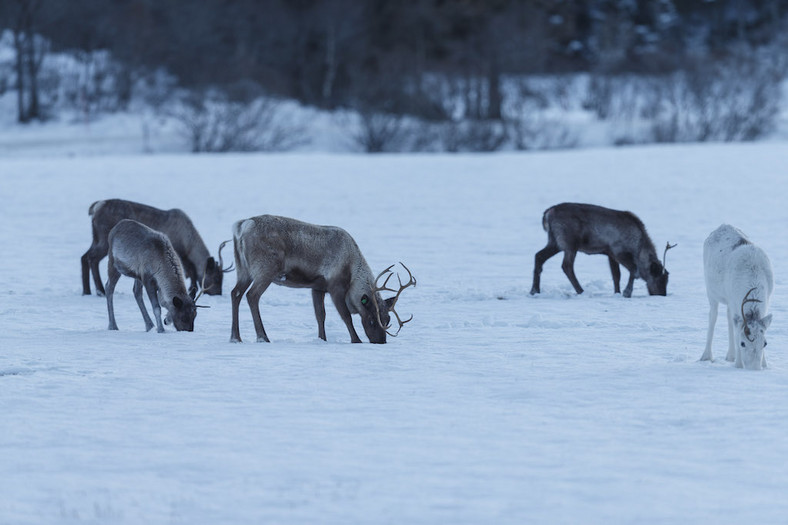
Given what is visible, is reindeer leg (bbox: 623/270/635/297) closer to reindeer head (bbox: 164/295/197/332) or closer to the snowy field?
the snowy field

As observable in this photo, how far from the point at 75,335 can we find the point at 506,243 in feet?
39.0

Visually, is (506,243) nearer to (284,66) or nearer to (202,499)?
(202,499)

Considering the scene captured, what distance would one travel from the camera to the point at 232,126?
42.2 meters

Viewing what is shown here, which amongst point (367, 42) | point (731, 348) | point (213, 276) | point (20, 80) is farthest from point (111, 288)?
point (367, 42)

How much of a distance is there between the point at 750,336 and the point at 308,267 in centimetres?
430

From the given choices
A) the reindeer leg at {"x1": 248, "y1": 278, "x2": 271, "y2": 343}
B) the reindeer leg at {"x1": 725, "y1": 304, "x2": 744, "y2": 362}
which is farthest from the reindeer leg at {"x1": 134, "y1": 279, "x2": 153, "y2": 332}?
the reindeer leg at {"x1": 725, "y1": 304, "x2": 744, "y2": 362}

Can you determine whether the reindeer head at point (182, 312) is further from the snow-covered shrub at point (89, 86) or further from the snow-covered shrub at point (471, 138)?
the snow-covered shrub at point (89, 86)

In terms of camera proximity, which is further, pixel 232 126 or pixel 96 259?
pixel 232 126

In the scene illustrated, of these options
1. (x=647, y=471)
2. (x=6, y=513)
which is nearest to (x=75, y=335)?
(x=6, y=513)

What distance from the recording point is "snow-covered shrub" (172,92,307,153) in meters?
41.7

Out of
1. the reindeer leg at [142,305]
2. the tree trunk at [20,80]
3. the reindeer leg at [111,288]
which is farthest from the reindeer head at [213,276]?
the tree trunk at [20,80]

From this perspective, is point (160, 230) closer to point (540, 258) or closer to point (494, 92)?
point (540, 258)

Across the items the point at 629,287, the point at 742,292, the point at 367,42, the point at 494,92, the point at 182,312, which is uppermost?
the point at 367,42

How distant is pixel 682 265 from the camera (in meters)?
19.0
